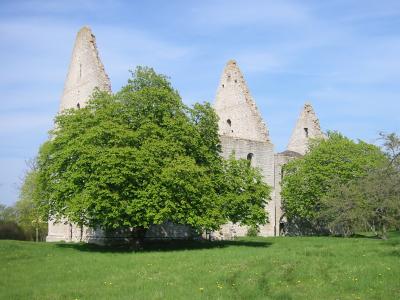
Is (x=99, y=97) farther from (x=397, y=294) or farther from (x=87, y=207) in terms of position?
(x=397, y=294)

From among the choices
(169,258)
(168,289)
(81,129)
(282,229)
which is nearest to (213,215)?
(169,258)

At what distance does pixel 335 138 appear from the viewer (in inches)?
1763

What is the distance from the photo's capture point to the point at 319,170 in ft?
134

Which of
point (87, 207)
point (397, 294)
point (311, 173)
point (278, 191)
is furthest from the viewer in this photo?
point (278, 191)

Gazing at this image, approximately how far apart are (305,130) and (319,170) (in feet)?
42.7

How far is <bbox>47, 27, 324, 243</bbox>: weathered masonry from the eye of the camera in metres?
35.8

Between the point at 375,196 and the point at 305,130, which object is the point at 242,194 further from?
the point at 305,130

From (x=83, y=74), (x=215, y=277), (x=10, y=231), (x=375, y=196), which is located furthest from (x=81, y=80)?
(x=215, y=277)

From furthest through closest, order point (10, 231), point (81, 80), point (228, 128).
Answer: point (228, 128) < point (10, 231) < point (81, 80)

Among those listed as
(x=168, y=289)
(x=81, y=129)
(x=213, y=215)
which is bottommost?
(x=168, y=289)

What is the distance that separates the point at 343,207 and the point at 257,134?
1813 cm

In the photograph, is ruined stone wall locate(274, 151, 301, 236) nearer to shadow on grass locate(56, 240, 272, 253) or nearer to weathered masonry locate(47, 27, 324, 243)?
weathered masonry locate(47, 27, 324, 243)

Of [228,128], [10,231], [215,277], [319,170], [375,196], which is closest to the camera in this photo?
[215,277]

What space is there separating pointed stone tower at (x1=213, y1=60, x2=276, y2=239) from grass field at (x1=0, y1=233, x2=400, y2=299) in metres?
18.8
